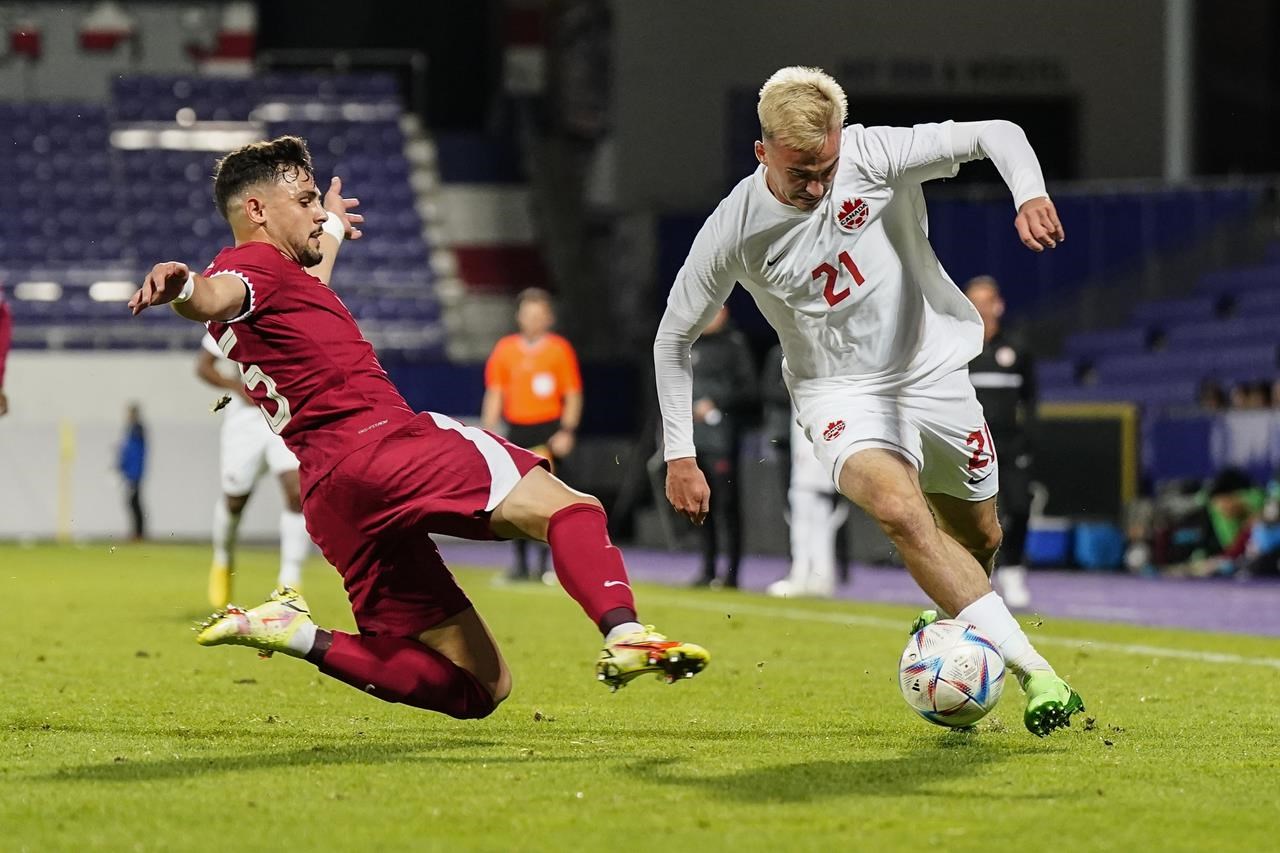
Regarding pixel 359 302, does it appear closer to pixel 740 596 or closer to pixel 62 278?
pixel 62 278

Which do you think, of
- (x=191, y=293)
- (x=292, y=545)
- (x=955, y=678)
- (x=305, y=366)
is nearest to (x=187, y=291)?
(x=191, y=293)

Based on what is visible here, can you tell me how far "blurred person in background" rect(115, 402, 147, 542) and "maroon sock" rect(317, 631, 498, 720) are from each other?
64.0 ft

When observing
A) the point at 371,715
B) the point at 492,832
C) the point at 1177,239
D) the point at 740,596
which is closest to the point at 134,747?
the point at 371,715

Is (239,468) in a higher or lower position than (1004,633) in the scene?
lower

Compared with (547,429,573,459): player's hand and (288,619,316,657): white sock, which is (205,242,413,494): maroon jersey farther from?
→ (547,429,573,459): player's hand

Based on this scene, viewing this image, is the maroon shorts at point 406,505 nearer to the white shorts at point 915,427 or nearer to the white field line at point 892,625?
the white shorts at point 915,427

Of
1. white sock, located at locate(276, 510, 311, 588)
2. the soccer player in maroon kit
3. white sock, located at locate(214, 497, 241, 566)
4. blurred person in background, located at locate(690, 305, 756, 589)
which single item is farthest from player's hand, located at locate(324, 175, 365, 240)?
blurred person in background, located at locate(690, 305, 756, 589)

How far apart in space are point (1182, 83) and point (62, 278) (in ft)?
48.9

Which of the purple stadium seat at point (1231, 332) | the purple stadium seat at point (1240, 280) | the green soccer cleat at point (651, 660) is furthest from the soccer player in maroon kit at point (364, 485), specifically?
the purple stadium seat at point (1240, 280)

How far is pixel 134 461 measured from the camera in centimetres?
2470

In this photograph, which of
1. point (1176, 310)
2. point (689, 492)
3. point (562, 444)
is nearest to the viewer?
point (689, 492)

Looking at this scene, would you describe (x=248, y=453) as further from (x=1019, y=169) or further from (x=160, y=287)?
(x=160, y=287)

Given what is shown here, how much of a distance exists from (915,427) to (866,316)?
379mm

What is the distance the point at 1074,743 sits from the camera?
611cm
